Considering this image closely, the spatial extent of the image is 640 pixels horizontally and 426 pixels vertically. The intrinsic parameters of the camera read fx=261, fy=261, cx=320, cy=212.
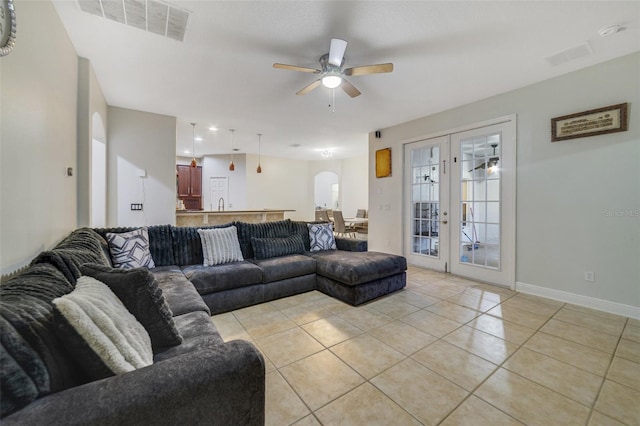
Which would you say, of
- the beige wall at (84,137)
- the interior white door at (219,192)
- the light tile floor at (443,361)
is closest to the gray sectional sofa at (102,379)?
the light tile floor at (443,361)

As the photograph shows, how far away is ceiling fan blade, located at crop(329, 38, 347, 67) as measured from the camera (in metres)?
2.18

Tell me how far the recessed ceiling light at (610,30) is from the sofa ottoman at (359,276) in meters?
2.80

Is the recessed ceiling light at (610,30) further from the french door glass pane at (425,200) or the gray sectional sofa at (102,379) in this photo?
the gray sectional sofa at (102,379)

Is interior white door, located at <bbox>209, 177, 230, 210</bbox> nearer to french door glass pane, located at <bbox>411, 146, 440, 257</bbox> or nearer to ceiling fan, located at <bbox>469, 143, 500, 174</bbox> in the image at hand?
french door glass pane, located at <bbox>411, 146, 440, 257</bbox>

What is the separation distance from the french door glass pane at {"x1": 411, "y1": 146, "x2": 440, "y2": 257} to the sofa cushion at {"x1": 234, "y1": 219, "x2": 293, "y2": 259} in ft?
7.59

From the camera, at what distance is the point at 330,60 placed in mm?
2398

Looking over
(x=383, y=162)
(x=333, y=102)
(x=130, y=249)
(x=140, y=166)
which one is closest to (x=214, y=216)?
(x=140, y=166)

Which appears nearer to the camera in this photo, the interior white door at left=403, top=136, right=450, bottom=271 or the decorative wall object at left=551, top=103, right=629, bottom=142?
the decorative wall object at left=551, top=103, right=629, bottom=142

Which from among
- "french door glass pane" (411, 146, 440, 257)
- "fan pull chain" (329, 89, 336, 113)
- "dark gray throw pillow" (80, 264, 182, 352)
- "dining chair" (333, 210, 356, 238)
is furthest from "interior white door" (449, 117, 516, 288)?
"dark gray throw pillow" (80, 264, 182, 352)

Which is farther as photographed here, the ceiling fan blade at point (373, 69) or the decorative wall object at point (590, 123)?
the decorative wall object at point (590, 123)

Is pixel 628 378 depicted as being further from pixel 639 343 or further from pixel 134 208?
pixel 134 208

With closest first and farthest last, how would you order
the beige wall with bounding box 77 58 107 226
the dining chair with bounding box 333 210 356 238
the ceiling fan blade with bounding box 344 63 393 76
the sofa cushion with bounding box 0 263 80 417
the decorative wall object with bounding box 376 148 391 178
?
1. the sofa cushion with bounding box 0 263 80 417
2. the ceiling fan blade with bounding box 344 63 393 76
3. the beige wall with bounding box 77 58 107 226
4. the decorative wall object with bounding box 376 148 391 178
5. the dining chair with bounding box 333 210 356 238

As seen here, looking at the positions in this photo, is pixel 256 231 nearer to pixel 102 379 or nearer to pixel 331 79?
pixel 331 79

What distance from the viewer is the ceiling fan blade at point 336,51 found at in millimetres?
2184
